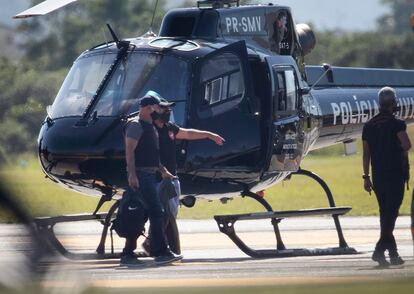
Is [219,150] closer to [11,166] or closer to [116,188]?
[116,188]

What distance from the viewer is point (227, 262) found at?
480 inches

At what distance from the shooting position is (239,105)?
13.5 meters

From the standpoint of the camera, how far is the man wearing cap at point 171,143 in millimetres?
12180

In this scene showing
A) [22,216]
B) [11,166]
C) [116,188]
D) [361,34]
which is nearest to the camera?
[22,216]

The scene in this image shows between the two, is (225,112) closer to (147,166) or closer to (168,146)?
(168,146)

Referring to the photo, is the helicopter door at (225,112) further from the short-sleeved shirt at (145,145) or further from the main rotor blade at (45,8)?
the main rotor blade at (45,8)

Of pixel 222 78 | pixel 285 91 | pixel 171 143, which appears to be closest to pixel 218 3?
pixel 285 91

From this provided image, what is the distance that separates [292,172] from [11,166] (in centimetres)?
1202

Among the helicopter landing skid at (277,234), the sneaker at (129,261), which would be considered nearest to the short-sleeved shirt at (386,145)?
the helicopter landing skid at (277,234)

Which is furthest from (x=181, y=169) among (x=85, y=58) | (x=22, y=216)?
(x=22, y=216)

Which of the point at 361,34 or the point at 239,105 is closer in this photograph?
the point at 239,105

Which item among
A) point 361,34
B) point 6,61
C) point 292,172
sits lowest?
point 361,34

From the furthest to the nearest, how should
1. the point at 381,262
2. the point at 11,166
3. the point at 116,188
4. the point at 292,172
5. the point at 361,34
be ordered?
the point at 361,34
the point at 11,166
the point at 292,172
the point at 116,188
the point at 381,262

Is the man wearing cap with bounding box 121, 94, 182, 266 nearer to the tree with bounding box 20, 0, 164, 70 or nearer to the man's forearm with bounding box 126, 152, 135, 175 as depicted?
the man's forearm with bounding box 126, 152, 135, 175
